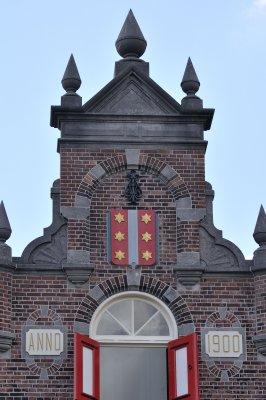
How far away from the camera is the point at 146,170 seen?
2477cm

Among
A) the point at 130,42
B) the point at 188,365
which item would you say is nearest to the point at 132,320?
the point at 188,365

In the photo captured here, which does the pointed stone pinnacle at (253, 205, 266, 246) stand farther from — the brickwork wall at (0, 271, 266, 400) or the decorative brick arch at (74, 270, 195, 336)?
the decorative brick arch at (74, 270, 195, 336)

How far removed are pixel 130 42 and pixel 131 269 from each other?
16.1 ft

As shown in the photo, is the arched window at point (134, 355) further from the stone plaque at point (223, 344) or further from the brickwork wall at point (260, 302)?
the brickwork wall at point (260, 302)

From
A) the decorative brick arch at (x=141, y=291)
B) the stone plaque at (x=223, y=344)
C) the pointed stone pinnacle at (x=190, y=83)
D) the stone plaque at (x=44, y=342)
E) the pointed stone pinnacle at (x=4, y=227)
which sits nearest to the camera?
the stone plaque at (x=44, y=342)

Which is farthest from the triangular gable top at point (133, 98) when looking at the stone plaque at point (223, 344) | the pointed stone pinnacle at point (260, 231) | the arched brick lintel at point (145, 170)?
the stone plaque at point (223, 344)

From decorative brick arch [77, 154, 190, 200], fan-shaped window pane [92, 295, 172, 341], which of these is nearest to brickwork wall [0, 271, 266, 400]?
fan-shaped window pane [92, 295, 172, 341]

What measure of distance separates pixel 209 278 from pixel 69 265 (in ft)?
8.66

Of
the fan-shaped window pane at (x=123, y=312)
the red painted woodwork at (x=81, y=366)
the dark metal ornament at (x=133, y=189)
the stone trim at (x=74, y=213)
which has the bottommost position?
the red painted woodwork at (x=81, y=366)

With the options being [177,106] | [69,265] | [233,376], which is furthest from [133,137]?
[233,376]

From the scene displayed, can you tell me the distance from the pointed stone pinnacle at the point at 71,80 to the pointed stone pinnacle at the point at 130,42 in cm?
123

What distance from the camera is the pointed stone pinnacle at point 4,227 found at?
939 inches

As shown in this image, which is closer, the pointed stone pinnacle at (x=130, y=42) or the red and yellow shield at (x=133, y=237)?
the red and yellow shield at (x=133, y=237)

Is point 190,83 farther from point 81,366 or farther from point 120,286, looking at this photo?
point 81,366
